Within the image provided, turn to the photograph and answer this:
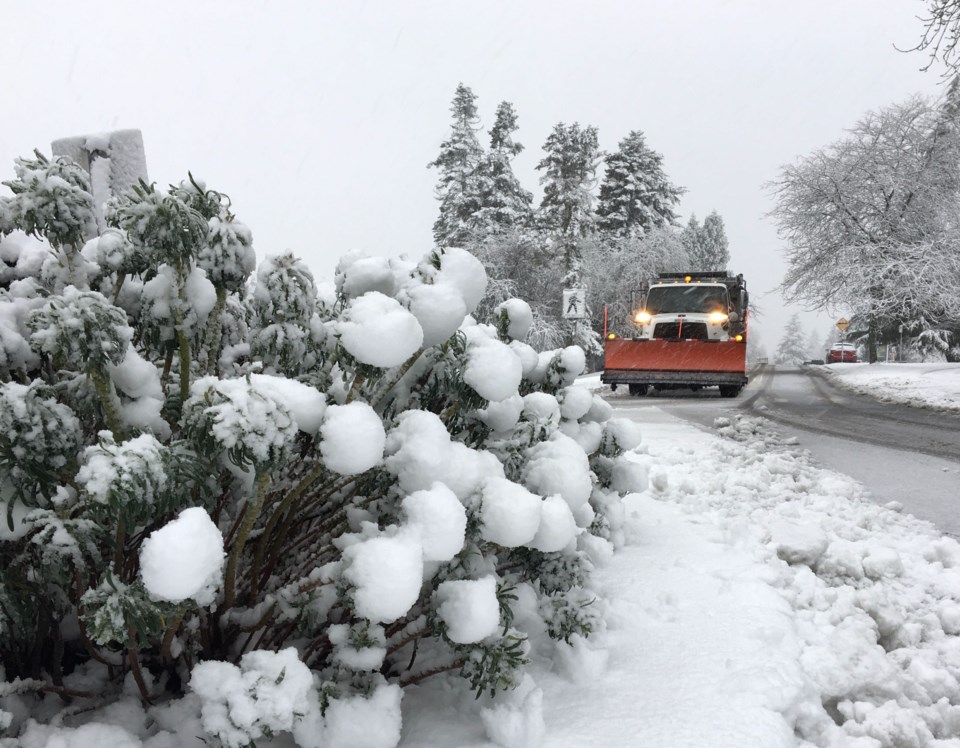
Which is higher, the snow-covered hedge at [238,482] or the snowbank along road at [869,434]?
the snow-covered hedge at [238,482]

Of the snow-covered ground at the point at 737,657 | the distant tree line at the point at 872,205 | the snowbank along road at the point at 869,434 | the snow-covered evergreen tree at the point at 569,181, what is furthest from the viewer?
the snow-covered evergreen tree at the point at 569,181

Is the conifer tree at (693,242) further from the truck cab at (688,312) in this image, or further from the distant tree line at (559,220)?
the truck cab at (688,312)

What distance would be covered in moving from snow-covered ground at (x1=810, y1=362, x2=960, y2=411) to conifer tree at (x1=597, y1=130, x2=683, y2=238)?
18.7 m

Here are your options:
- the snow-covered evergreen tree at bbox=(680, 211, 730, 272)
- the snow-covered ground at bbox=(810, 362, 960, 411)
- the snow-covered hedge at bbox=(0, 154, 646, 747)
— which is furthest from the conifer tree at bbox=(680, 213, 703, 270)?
the snow-covered hedge at bbox=(0, 154, 646, 747)

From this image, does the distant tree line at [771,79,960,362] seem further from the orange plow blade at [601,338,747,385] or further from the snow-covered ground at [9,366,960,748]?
the snow-covered ground at [9,366,960,748]

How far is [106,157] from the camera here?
129 inches

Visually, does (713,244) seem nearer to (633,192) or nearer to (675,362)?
(633,192)

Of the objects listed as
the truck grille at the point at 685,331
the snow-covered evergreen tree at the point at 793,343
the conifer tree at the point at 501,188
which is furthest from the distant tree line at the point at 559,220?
the snow-covered evergreen tree at the point at 793,343

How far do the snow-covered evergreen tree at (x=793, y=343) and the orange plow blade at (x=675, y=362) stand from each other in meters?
79.1

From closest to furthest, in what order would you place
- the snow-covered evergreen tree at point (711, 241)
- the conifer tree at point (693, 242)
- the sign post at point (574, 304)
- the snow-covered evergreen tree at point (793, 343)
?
the sign post at point (574, 304) < the conifer tree at point (693, 242) < the snow-covered evergreen tree at point (711, 241) < the snow-covered evergreen tree at point (793, 343)

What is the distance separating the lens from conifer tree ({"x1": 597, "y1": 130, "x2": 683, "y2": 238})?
37594 mm

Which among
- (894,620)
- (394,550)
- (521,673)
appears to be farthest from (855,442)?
(394,550)

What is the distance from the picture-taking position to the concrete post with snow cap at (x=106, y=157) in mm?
3242

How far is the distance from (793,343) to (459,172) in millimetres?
67967
